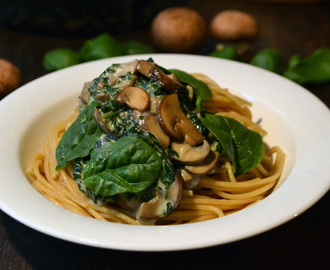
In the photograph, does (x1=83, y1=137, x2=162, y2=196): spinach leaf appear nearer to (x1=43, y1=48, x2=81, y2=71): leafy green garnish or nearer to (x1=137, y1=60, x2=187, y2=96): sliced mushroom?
(x1=137, y1=60, x2=187, y2=96): sliced mushroom

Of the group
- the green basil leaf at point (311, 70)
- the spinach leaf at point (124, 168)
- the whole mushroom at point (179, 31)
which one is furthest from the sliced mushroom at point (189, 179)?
the whole mushroom at point (179, 31)

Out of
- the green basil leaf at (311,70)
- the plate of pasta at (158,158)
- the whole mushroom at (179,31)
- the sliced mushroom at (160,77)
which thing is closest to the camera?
the plate of pasta at (158,158)

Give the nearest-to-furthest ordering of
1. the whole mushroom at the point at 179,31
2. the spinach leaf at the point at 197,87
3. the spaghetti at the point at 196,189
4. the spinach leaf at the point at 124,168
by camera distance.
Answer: the spinach leaf at the point at 124,168 < the spaghetti at the point at 196,189 < the spinach leaf at the point at 197,87 < the whole mushroom at the point at 179,31

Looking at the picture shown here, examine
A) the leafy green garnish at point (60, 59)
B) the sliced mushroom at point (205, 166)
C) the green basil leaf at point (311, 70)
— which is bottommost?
the leafy green garnish at point (60, 59)

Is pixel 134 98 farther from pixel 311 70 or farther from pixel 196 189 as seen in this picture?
pixel 311 70

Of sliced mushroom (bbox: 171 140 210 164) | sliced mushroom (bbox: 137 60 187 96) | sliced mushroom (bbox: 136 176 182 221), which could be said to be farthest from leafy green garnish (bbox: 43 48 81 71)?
sliced mushroom (bbox: 136 176 182 221)

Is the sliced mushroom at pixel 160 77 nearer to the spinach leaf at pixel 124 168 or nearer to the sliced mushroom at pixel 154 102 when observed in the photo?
the sliced mushroom at pixel 154 102

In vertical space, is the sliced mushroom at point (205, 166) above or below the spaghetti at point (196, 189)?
above

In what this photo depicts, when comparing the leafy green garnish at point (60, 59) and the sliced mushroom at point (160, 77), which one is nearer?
the sliced mushroom at point (160, 77)
